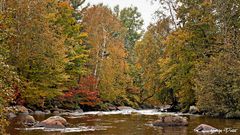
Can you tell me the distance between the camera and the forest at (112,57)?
104ft

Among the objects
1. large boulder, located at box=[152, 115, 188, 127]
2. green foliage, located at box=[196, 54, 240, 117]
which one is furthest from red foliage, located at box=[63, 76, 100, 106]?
large boulder, located at box=[152, 115, 188, 127]

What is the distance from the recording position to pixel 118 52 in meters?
50.6

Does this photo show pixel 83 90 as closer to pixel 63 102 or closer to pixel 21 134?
pixel 63 102

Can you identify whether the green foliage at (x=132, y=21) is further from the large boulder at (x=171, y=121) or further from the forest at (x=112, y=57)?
the large boulder at (x=171, y=121)

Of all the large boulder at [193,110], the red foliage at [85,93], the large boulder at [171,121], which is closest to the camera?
the large boulder at [171,121]

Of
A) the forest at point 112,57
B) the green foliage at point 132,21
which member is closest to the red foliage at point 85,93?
the forest at point 112,57

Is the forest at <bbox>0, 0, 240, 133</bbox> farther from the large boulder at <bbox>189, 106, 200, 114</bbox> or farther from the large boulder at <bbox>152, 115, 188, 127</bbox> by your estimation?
the large boulder at <bbox>152, 115, 188, 127</bbox>

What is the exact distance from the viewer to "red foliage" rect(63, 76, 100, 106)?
44.4 metres

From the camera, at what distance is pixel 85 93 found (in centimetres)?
4516

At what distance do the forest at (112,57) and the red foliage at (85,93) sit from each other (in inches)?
4.4

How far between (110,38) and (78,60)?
6.52m

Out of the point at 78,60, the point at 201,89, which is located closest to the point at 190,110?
the point at 201,89

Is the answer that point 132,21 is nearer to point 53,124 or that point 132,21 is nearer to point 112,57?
point 112,57

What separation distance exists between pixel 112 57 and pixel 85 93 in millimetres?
7558
